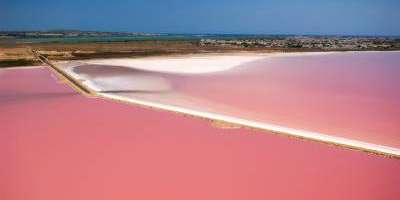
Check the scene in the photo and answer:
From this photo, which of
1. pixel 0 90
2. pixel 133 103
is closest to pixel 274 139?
pixel 133 103

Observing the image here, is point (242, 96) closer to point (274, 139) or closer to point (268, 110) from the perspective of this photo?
point (268, 110)

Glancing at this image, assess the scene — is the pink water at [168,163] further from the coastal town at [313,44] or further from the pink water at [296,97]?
the coastal town at [313,44]

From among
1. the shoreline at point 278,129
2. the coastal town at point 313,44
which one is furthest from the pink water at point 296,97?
the coastal town at point 313,44

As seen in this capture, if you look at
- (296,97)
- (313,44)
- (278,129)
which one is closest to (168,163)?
(278,129)

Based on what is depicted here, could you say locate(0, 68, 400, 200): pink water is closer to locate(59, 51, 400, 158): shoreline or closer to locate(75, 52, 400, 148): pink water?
locate(59, 51, 400, 158): shoreline

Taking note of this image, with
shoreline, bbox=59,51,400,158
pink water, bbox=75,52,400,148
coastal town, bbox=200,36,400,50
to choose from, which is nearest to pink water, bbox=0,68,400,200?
shoreline, bbox=59,51,400,158

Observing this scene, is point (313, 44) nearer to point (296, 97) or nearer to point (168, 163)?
point (296, 97)

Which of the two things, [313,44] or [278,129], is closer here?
[278,129]

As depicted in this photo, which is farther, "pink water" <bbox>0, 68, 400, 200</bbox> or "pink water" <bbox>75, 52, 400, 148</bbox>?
"pink water" <bbox>75, 52, 400, 148</bbox>
